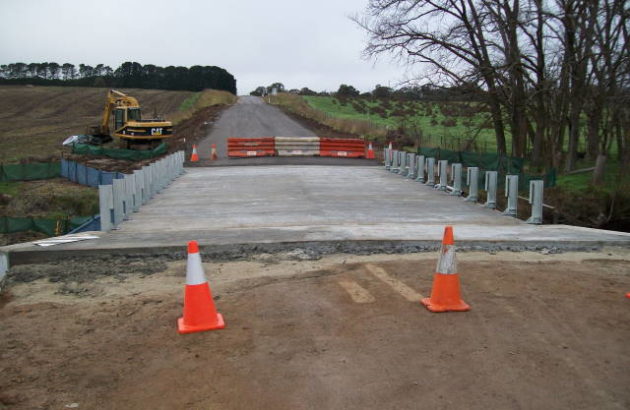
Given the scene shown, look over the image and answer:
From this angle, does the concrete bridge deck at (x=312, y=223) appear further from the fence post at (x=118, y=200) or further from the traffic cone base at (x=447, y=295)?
the traffic cone base at (x=447, y=295)

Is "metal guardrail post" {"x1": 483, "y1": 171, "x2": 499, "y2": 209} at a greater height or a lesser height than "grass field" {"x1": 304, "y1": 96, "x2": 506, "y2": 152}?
lesser

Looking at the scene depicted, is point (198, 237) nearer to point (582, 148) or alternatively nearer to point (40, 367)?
point (40, 367)

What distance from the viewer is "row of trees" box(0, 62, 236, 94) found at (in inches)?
4094

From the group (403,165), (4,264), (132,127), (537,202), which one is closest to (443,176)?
(403,165)

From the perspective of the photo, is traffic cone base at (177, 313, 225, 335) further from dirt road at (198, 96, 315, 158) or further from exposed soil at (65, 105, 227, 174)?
dirt road at (198, 96, 315, 158)

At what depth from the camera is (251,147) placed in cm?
2814

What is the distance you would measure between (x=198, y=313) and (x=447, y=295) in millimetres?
2371

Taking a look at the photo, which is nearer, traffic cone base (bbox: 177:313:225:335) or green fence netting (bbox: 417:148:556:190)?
traffic cone base (bbox: 177:313:225:335)

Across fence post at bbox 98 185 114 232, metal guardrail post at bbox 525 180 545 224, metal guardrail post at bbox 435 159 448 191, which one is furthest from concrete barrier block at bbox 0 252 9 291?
metal guardrail post at bbox 435 159 448 191

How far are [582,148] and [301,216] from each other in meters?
25.6

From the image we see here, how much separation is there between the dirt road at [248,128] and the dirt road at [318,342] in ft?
74.4

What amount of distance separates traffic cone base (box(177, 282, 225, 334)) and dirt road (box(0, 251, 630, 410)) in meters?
0.14

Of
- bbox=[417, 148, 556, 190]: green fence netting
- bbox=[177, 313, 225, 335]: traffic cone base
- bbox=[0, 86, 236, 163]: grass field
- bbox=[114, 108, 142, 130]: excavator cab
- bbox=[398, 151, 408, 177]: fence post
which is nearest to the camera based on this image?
bbox=[177, 313, 225, 335]: traffic cone base

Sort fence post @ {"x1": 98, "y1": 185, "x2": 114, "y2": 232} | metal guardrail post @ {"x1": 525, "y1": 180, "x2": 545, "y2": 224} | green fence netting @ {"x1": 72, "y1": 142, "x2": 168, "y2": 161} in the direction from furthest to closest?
1. green fence netting @ {"x1": 72, "y1": 142, "x2": 168, "y2": 161}
2. metal guardrail post @ {"x1": 525, "y1": 180, "x2": 545, "y2": 224}
3. fence post @ {"x1": 98, "y1": 185, "x2": 114, "y2": 232}
